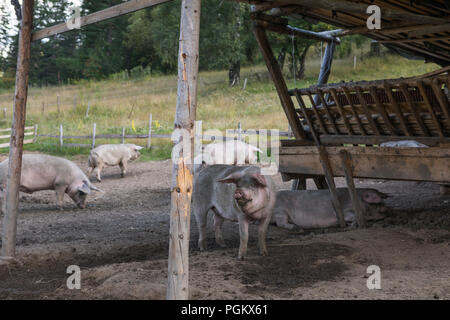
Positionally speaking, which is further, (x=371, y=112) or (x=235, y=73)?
(x=235, y=73)

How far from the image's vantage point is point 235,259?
6.06 metres

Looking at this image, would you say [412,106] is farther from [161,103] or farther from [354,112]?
[161,103]

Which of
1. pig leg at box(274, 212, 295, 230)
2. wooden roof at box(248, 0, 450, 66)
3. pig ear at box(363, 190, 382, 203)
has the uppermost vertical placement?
wooden roof at box(248, 0, 450, 66)

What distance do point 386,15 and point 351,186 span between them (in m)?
2.78

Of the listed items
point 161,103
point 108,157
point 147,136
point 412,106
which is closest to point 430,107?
point 412,106

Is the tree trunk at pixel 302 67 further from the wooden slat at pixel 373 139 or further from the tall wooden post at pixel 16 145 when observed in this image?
the tall wooden post at pixel 16 145

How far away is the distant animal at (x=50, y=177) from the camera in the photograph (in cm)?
1062

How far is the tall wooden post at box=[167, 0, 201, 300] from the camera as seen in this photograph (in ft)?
13.4

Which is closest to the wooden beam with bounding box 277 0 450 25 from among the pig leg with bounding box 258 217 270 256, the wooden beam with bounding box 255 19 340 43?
the wooden beam with bounding box 255 19 340 43

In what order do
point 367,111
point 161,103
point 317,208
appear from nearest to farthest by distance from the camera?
point 367,111 → point 317,208 → point 161,103

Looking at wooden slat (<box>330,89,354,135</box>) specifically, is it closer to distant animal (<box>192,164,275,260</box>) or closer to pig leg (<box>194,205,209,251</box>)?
distant animal (<box>192,164,275,260</box>)

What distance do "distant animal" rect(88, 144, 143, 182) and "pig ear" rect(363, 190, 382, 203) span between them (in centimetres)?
919

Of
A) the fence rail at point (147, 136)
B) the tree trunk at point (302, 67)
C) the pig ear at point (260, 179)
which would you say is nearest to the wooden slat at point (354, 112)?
the pig ear at point (260, 179)

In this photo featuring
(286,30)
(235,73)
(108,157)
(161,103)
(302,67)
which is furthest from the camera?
(235,73)
